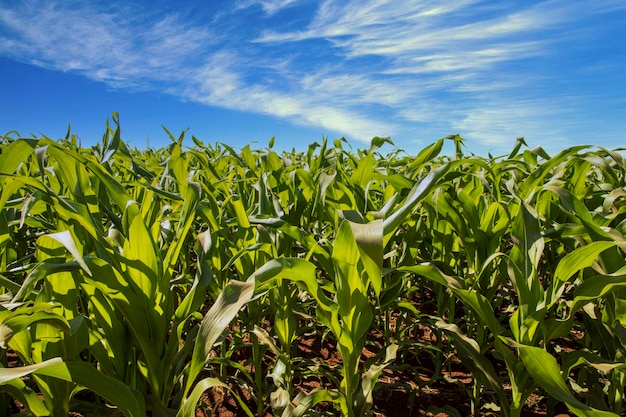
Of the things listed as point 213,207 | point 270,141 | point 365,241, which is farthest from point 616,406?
point 270,141

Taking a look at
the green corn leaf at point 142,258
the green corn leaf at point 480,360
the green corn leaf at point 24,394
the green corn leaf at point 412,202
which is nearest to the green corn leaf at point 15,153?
the green corn leaf at point 142,258

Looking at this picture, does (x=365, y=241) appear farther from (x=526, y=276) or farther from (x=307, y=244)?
(x=526, y=276)

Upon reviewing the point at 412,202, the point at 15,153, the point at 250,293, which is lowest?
the point at 250,293

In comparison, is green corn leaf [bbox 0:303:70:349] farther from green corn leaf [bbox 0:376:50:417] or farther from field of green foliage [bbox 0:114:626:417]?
green corn leaf [bbox 0:376:50:417]

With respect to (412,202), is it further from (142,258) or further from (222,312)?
(142,258)

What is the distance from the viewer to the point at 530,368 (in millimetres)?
933

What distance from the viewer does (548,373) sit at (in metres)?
0.92

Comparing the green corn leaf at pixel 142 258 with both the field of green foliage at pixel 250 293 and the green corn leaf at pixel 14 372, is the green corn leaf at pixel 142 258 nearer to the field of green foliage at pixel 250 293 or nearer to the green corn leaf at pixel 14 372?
the field of green foliage at pixel 250 293

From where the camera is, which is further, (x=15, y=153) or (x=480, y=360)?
(x=480, y=360)

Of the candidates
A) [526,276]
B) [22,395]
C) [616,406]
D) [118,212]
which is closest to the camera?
[22,395]

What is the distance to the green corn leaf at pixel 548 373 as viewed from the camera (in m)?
0.90

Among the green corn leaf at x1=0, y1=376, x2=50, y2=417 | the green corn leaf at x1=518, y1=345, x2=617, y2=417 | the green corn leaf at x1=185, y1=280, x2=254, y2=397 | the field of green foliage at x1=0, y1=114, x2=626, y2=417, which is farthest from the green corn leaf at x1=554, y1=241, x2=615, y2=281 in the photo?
the green corn leaf at x1=0, y1=376, x2=50, y2=417

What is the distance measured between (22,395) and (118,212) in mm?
981

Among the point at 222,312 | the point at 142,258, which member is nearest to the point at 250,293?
the point at 222,312
